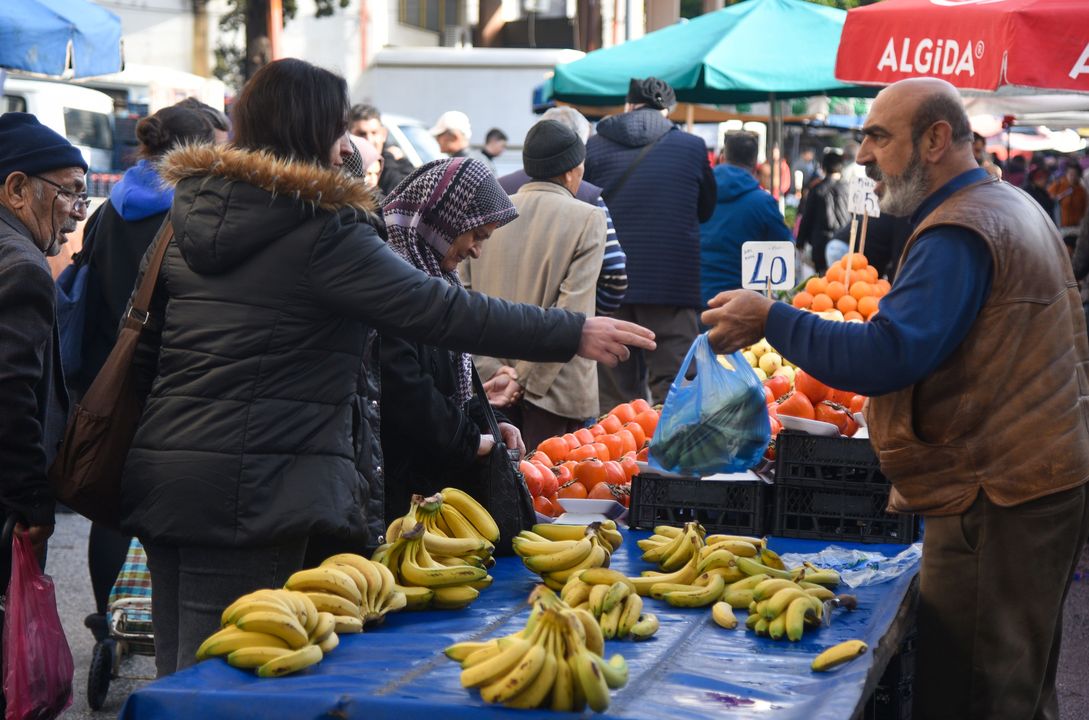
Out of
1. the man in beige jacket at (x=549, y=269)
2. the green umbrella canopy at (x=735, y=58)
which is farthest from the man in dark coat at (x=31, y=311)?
the green umbrella canopy at (x=735, y=58)

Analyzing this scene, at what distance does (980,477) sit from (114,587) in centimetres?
321

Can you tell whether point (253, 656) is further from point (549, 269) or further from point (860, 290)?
point (860, 290)

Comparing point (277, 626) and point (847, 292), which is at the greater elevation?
point (847, 292)

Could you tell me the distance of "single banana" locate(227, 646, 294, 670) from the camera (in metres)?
2.67

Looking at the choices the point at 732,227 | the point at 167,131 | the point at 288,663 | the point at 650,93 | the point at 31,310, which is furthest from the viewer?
the point at 732,227

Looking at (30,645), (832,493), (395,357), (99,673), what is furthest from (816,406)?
(99,673)

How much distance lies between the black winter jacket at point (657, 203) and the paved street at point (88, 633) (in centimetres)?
288

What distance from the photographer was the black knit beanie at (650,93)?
8453 mm

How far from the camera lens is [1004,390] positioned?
132 inches

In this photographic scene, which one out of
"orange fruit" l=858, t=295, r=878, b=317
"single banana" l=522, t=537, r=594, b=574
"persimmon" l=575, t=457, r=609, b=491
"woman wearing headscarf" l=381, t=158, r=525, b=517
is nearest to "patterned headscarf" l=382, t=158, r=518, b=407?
"woman wearing headscarf" l=381, t=158, r=525, b=517

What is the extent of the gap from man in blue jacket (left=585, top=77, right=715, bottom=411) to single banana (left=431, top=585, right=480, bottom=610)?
502 centimetres

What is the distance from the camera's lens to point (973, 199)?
134 inches

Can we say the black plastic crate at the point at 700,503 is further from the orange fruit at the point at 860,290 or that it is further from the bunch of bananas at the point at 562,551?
the orange fruit at the point at 860,290

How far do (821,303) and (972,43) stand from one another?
1.50m
